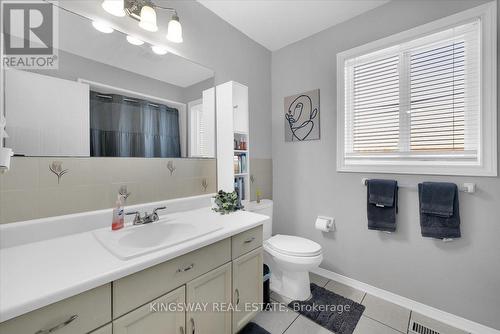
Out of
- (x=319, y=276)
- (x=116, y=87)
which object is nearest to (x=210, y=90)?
(x=116, y=87)

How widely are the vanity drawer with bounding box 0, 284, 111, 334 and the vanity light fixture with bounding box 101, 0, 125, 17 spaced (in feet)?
4.88

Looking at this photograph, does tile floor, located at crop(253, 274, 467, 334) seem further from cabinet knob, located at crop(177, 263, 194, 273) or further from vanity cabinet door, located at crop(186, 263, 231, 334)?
cabinet knob, located at crop(177, 263, 194, 273)

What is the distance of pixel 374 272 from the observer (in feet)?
6.21

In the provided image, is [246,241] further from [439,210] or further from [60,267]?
[439,210]

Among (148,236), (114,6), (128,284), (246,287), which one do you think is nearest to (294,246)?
(246,287)

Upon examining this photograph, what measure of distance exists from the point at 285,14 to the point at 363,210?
1976mm

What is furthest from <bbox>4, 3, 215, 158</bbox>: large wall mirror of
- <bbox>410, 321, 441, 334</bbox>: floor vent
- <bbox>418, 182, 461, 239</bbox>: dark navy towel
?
<bbox>410, 321, 441, 334</bbox>: floor vent

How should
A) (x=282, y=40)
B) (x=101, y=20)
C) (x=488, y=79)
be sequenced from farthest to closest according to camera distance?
(x=282, y=40), (x=488, y=79), (x=101, y=20)

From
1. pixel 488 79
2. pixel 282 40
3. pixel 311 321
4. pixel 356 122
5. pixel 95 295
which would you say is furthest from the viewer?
pixel 282 40

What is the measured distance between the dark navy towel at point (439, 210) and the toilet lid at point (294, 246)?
84cm

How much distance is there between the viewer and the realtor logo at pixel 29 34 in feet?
3.26

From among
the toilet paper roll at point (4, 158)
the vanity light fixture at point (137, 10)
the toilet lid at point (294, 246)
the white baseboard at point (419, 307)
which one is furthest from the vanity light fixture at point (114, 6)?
the white baseboard at point (419, 307)

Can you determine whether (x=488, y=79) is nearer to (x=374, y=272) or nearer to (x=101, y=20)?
(x=374, y=272)

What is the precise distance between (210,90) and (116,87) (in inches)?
29.9
